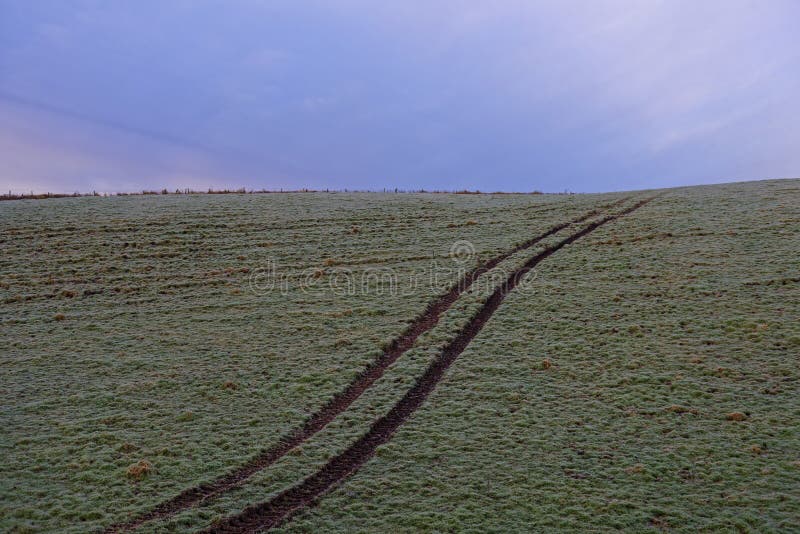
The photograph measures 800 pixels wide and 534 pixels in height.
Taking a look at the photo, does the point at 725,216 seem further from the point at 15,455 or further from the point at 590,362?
the point at 15,455

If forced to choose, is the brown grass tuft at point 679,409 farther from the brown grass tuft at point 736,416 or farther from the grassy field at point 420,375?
the brown grass tuft at point 736,416

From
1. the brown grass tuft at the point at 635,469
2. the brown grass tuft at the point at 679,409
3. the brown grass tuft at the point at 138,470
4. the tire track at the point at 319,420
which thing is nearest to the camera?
the tire track at the point at 319,420

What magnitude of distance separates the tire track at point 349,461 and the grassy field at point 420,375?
0.19m

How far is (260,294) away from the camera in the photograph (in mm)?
24484

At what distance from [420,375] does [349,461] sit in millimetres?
4392

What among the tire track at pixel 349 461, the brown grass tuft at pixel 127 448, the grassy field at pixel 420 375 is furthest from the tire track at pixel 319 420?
the brown grass tuft at pixel 127 448

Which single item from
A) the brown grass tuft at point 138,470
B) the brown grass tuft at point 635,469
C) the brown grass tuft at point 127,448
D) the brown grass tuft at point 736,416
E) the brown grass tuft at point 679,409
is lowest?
the brown grass tuft at point 635,469

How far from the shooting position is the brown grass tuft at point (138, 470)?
40.9ft

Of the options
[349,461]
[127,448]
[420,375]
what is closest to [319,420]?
[349,461]

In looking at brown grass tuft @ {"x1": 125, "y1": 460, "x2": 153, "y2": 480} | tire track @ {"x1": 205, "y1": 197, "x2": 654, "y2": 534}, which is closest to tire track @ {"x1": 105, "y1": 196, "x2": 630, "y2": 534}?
tire track @ {"x1": 205, "y1": 197, "x2": 654, "y2": 534}

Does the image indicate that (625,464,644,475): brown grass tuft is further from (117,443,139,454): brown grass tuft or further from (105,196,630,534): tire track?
(117,443,139,454): brown grass tuft

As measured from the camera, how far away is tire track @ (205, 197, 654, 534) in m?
11.0

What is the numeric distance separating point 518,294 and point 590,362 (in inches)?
243

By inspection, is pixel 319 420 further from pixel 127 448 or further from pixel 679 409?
pixel 679 409
